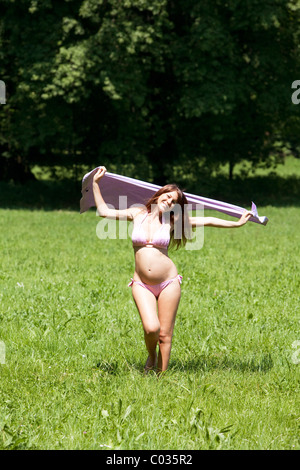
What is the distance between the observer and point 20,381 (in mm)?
5625

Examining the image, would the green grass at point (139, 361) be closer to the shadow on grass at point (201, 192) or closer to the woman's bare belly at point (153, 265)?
the woman's bare belly at point (153, 265)

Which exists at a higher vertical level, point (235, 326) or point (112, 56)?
point (112, 56)

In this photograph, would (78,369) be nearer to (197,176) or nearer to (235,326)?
(235,326)

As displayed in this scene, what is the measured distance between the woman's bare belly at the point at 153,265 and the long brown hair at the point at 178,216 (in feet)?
0.80

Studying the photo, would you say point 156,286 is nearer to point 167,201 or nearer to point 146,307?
point 146,307

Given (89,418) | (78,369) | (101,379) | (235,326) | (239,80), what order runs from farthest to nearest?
(239,80)
(235,326)
(78,369)
(101,379)
(89,418)

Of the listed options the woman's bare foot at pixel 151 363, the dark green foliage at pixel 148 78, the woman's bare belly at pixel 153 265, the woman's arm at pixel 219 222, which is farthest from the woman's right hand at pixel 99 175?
the dark green foliage at pixel 148 78

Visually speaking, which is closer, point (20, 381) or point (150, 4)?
point (20, 381)

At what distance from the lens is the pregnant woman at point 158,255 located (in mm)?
5535

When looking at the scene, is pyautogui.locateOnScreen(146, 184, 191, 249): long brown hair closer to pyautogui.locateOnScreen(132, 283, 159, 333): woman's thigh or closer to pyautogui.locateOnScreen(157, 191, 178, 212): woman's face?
pyautogui.locateOnScreen(157, 191, 178, 212): woman's face

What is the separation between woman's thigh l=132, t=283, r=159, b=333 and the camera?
17.7 feet
